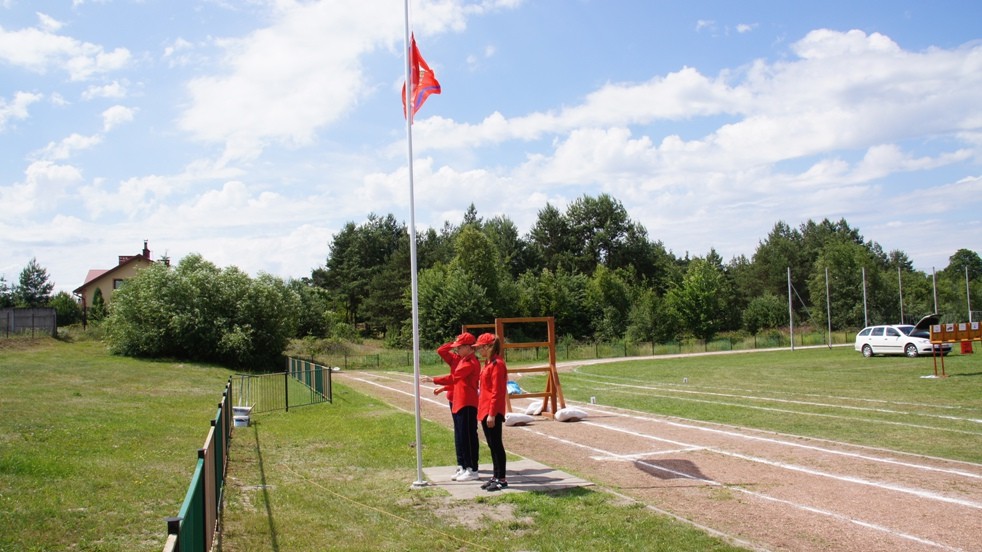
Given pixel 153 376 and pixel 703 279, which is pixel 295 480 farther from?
pixel 703 279

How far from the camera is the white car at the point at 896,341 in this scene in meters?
34.6

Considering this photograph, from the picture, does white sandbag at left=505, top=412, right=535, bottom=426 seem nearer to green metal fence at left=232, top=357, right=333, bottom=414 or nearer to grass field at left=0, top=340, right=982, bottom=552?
grass field at left=0, top=340, right=982, bottom=552

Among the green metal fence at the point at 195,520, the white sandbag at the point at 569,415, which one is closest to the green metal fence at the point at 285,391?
the white sandbag at the point at 569,415

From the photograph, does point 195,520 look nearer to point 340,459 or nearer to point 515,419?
point 340,459

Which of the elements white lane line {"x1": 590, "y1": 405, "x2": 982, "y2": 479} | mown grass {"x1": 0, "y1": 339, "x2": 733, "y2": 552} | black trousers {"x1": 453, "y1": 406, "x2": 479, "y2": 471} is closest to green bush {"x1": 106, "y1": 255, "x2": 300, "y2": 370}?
mown grass {"x1": 0, "y1": 339, "x2": 733, "y2": 552}

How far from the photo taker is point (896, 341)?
117ft

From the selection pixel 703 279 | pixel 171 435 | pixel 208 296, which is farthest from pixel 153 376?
pixel 703 279

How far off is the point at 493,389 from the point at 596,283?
65.9 m

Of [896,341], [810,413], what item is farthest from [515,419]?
[896,341]

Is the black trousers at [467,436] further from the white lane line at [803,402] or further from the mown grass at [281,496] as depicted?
the white lane line at [803,402]

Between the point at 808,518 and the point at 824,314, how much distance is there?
71.3 meters

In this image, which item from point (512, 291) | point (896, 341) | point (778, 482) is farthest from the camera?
point (512, 291)

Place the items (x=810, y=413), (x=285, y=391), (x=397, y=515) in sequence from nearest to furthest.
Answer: (x=397, y=515)
(x=810, y=413)
(x=285, y=391)

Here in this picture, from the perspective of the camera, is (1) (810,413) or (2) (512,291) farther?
(2) (512,291)
